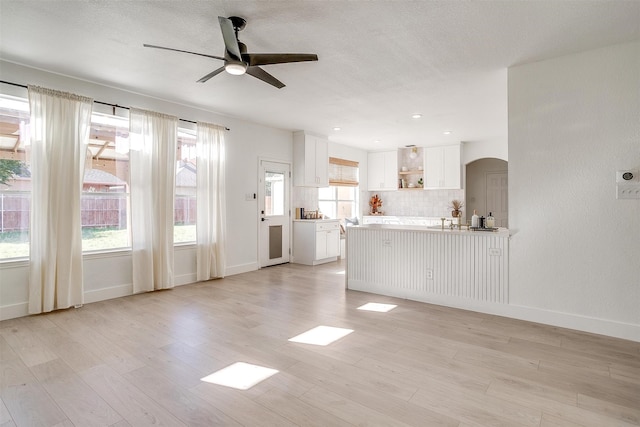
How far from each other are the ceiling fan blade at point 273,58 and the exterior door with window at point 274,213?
3682mm

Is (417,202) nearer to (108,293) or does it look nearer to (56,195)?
(108,293)

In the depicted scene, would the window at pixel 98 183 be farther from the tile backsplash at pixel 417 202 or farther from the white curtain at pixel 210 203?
the tile backsplash at pixel 417 202

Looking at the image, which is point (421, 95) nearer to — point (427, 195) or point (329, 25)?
point (329, 25)

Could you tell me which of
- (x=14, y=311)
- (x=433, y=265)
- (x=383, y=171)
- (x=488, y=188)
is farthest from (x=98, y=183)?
(x=488, y=188)

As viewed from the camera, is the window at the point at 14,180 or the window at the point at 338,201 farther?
the window at the point at 338,201

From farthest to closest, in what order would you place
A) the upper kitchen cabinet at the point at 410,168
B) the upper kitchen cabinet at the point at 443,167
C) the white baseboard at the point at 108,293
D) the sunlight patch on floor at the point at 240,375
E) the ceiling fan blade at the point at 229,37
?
1. the upper kitchen cabinet at the point at 410,168
2. the upper kitchen cabinet at the point at 443,167
3. the white baseboard at the point at 108,293
4. the ceiling fan blade at the point at 229,37
5. the sunlight patch on floor at the point at 240,375

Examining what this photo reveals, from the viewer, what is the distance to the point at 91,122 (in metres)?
4.38

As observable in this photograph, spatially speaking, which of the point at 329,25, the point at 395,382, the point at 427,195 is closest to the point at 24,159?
the point at 329,25

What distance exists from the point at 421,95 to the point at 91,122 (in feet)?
14.5

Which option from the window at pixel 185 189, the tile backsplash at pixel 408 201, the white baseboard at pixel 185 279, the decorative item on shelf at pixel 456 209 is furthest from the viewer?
the tile backsplash at pixel 408 201

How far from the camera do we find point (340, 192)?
8.78 meters

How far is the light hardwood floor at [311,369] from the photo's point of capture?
6.48 feet

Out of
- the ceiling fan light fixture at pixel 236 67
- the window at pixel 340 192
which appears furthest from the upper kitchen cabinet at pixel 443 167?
the ceiling fan light fixture at pixel 236 67

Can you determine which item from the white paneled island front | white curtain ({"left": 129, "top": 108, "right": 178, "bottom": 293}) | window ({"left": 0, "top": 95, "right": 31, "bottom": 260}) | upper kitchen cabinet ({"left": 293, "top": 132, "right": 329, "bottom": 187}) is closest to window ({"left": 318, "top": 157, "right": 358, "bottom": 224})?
upper kitchen cabinet ({"left": 293, "top": 132, "right": 329, "bottom": 187})
